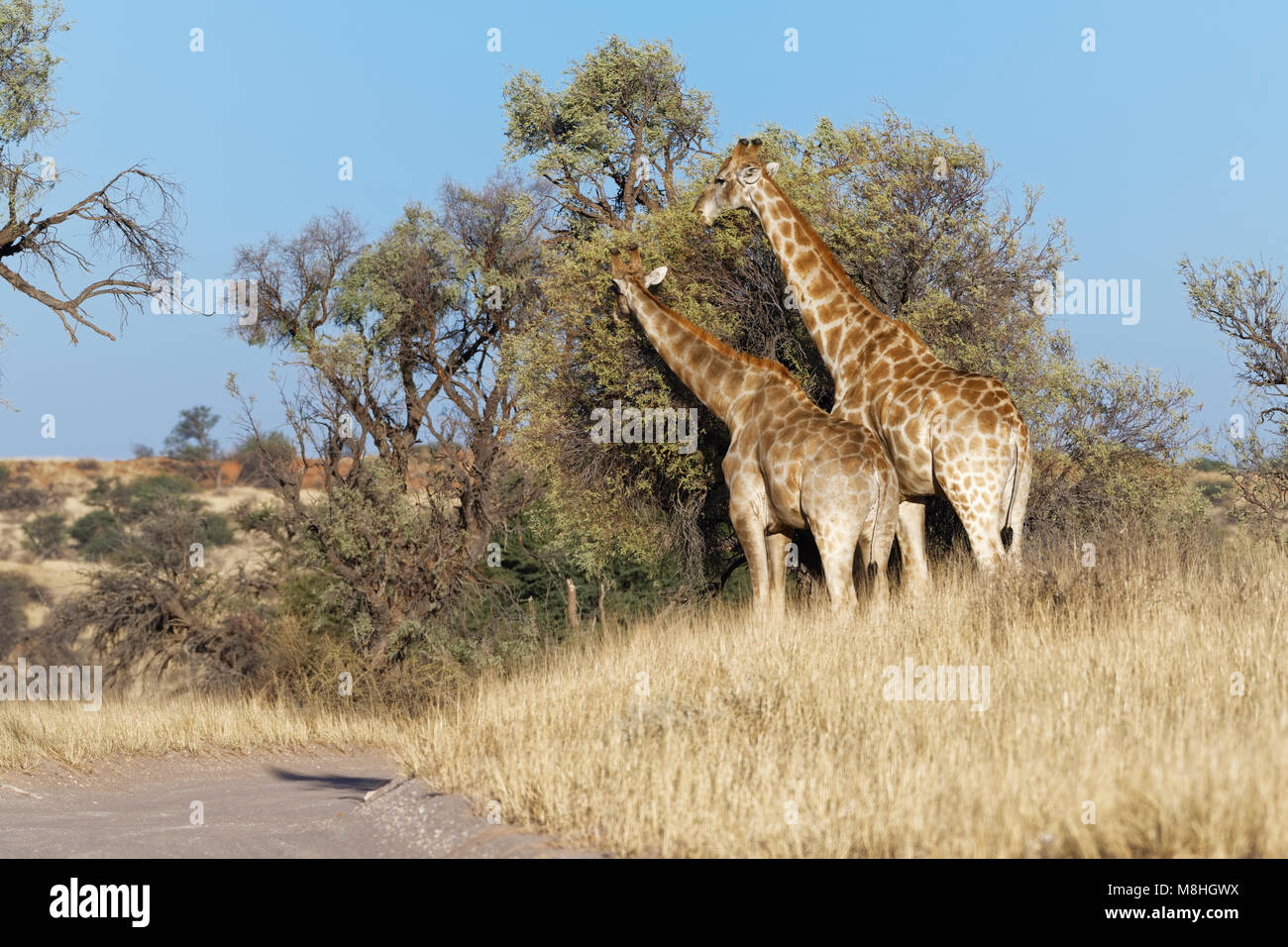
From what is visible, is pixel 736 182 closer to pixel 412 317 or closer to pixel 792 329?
pixel 792 329

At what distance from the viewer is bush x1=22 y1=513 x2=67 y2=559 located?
4794 cm

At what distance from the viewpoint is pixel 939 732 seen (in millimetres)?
7461

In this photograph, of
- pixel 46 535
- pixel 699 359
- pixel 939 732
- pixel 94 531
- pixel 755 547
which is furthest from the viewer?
pixel 94 531

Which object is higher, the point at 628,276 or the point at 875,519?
the point at 628,276

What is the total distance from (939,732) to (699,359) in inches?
276

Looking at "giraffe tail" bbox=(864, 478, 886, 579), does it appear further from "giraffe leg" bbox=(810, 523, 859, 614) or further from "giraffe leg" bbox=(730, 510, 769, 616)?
"giraffe leg" bbox=(730, 510, 769, 616)

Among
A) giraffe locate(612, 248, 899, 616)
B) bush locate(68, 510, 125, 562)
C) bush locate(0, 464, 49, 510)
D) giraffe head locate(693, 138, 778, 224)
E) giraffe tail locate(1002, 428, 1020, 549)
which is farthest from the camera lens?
bush locate(0, 464, 49, 510)

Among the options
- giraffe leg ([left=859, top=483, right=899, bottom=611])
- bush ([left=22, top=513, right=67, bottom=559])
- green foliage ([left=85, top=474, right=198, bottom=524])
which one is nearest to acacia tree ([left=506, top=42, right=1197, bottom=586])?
giraffe leg ([left=859, top=483, right=899, bottom=611])

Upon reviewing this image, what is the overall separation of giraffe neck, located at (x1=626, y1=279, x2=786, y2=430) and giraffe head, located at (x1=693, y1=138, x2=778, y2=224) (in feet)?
3.89

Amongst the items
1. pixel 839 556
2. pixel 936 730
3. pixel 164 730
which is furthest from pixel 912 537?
pixel 164 730

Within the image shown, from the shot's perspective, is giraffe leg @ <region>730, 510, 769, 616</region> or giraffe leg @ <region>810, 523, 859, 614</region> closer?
giraffe leg @ <region>810, 523, 859, 614</region>

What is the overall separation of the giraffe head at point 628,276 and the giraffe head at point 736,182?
33.3 inches

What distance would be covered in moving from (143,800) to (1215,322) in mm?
17105
